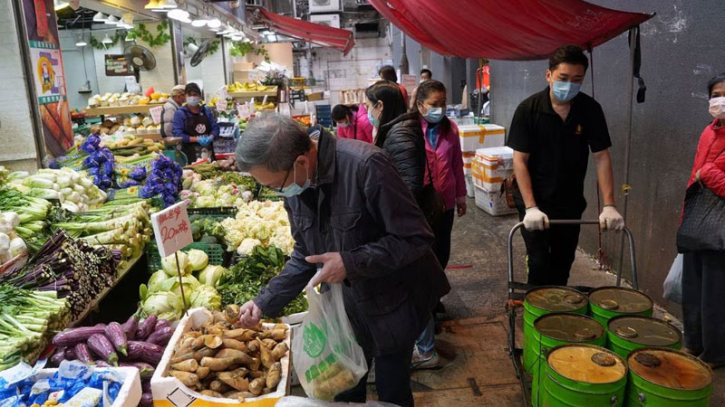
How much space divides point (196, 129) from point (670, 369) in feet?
23.1

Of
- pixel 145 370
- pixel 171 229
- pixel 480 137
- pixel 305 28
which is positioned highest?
pixel 305 28

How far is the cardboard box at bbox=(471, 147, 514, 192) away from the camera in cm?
721

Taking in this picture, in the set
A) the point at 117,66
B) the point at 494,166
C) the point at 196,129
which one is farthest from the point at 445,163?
the point at 117,66

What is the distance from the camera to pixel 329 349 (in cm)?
A: 228

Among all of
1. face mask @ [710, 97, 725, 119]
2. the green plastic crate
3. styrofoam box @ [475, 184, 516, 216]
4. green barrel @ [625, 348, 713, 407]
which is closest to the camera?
green barrel @ [625, 348, 713, 407]

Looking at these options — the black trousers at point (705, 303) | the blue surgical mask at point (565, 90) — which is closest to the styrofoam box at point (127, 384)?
the blue surgical mask at point (565, 90)

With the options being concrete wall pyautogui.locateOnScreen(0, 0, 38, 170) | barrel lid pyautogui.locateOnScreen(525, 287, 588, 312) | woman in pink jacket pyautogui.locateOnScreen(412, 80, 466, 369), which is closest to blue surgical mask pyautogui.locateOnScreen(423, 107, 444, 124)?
woman in pink jacket pyautogui.locateOnScreen(412, 80, 466, 369)

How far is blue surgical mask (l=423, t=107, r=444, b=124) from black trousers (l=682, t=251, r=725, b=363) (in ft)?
6.36

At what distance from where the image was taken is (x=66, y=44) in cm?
1666

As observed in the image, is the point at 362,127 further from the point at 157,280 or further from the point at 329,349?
the point at 329,349

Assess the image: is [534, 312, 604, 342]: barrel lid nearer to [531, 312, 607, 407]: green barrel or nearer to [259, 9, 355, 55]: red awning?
[531, 312, 607, 407]: green barrel

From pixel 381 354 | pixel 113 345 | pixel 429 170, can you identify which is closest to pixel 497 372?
pixel 429 170

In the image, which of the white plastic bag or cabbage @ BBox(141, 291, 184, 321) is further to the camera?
the white plastic bag

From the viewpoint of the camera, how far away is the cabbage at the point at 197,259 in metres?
3.90
